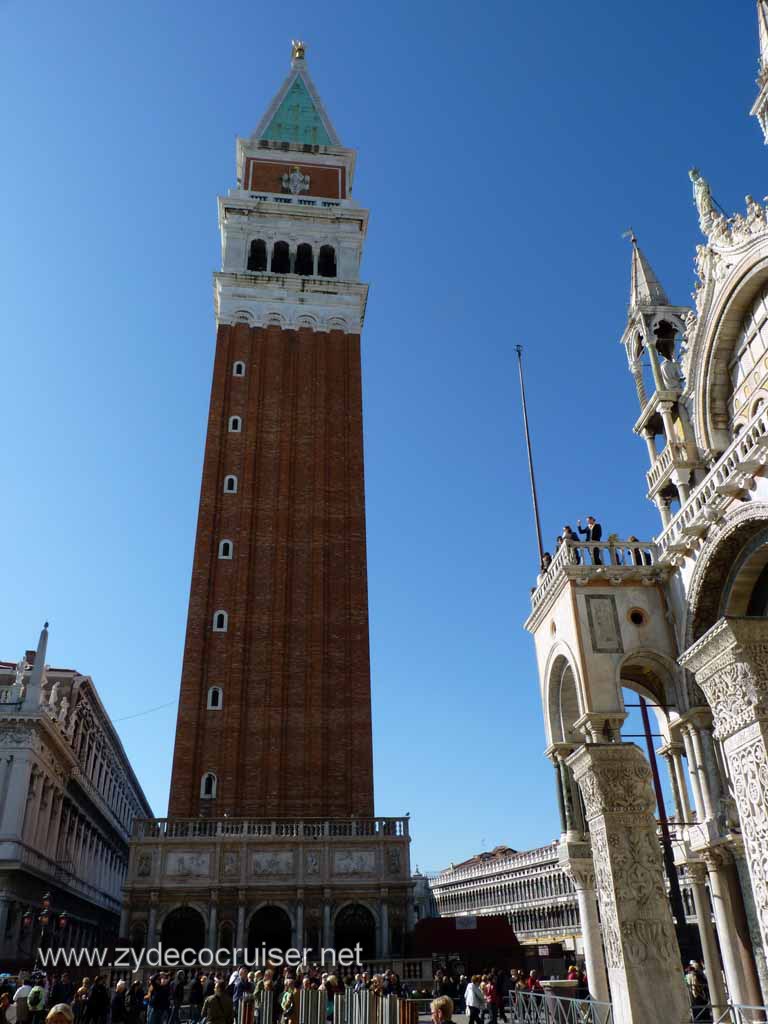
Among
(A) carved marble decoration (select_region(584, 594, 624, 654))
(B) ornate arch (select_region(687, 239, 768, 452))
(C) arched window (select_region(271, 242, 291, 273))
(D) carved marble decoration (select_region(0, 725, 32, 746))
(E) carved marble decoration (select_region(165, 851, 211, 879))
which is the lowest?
(E) carved marble decoration (select_region(165, 851, 211, 879))

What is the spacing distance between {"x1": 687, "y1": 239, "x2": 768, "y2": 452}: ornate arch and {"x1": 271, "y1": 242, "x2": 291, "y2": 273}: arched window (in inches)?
1355

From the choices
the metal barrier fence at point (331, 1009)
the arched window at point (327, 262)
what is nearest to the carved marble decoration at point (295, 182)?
the arched window at point (327, 262)

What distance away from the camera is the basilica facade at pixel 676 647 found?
41.8 feet

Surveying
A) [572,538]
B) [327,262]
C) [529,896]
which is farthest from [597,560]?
[529,896]

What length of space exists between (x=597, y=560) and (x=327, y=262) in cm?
3841

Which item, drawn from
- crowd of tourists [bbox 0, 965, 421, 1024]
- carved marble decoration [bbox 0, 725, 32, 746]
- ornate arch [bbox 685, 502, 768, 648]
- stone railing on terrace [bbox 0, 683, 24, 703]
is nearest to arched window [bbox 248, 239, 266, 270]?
stone railing on terrace [bbox 0, 683, 24, 703]

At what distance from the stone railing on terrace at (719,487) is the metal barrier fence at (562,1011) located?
26.6 ft

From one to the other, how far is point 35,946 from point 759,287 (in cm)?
3654

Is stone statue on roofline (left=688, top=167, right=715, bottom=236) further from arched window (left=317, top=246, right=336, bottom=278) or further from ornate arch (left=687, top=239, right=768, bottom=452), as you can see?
arched window (left=317, top=246, right=336, bottom=278)

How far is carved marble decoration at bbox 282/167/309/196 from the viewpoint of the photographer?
52750mm

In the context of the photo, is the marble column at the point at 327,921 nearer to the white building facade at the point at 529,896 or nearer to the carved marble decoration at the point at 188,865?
the carved marble decoration at the point at 188,865

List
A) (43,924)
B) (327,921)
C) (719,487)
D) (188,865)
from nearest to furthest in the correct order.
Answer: (719,487) < (43,924) < (327,921) < (188,865)

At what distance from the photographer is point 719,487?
14.3m

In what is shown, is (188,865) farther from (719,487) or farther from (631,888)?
(719,487)
